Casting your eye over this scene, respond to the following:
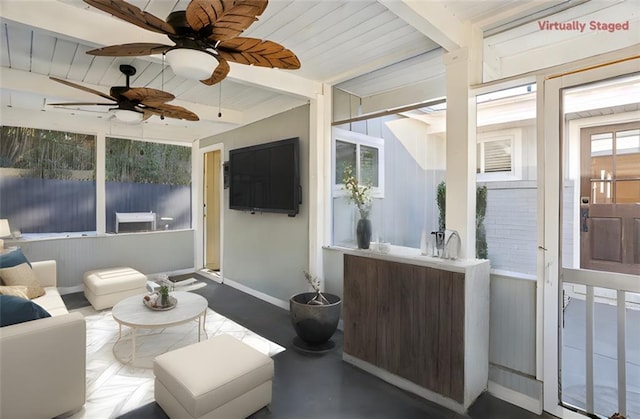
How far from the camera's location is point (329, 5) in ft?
6.89

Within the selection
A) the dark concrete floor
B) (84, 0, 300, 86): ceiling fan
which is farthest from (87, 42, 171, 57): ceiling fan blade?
the dark concrete floor

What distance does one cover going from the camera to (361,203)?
128 inches

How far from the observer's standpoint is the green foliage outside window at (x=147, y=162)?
5.06 metres

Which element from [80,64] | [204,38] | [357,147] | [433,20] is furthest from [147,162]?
[433,20]

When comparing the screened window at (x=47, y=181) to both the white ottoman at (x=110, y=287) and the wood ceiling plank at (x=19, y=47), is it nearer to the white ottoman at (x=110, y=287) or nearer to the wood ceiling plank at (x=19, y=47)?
the white ottoman at (x=110, y=287)

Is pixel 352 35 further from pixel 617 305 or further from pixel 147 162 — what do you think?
pixel 147 162

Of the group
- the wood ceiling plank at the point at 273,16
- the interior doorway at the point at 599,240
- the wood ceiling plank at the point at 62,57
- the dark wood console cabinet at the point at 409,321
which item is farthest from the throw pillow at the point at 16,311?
the interior doorway at the point at 599,240

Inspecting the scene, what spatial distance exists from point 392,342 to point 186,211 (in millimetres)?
4657

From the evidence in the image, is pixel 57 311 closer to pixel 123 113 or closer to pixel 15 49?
pixel 123 113

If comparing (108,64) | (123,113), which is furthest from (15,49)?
(123,113)

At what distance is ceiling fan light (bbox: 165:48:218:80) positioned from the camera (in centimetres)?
160

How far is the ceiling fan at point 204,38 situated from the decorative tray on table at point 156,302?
2031mm

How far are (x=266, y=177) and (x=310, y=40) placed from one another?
1.86 meters

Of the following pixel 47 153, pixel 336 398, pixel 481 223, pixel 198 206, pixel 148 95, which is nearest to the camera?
pixel 336 398
